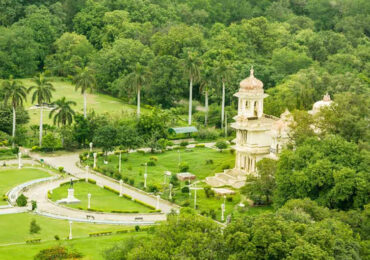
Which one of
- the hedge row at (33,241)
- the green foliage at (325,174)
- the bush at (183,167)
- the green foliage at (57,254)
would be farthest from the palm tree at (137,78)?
the green foliage at (57,254)

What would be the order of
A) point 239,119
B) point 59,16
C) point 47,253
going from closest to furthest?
point 47,253 < point 239,119 < point 59,16

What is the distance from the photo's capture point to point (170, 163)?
9331 centimetres

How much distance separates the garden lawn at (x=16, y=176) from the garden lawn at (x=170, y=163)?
22.3ft

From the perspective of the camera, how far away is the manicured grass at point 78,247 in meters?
61.5

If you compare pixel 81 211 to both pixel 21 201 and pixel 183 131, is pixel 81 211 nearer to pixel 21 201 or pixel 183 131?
pixel 21 201

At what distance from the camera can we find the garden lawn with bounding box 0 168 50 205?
83.1 m

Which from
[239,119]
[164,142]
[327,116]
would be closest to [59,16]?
[164,142]

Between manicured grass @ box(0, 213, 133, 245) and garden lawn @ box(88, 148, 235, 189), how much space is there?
14.3 meters

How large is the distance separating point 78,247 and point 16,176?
25.1 m

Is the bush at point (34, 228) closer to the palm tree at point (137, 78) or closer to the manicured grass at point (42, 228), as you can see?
the manicured grass at point (42, 228)

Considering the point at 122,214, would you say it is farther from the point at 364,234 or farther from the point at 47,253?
the point at 364,234

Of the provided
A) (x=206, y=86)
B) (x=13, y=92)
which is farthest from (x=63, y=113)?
(x=206, y=86)

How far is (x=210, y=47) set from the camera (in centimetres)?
13262

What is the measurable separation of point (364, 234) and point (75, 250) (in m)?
23.2
